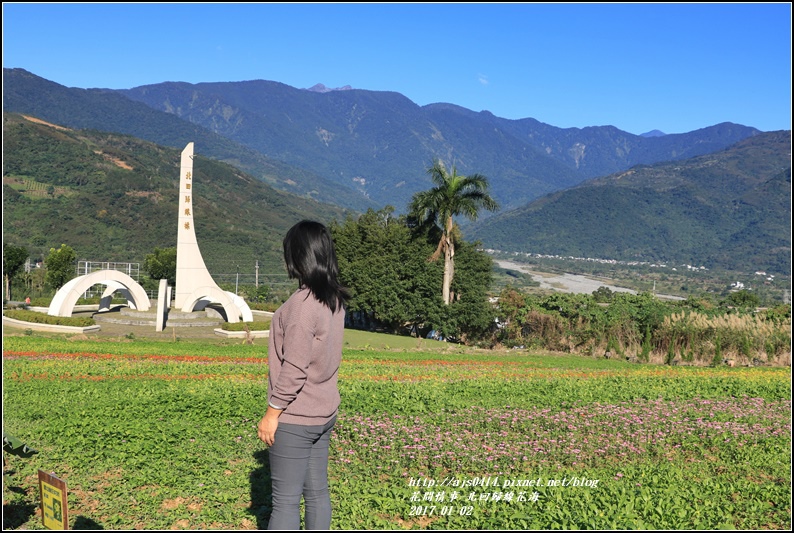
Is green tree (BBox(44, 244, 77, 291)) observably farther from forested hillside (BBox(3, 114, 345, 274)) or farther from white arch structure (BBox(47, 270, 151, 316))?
forested hillside (BBox(3, 114, 345, 274))

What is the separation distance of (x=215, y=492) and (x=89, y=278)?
72.0 ft

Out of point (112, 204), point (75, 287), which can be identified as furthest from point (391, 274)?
→ point (112, 204)

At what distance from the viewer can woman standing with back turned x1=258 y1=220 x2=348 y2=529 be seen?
14.4 feet

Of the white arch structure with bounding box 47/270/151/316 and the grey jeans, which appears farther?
the white arch structure with bounding box 47/270/151/316

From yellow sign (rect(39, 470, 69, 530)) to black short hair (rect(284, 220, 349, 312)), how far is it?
1869 millimetres

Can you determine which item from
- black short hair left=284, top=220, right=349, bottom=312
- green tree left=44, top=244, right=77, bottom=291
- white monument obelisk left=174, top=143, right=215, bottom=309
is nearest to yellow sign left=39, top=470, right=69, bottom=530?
black short hair left=284, top=220, right=349, bottom=312

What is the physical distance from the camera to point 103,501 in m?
6.16

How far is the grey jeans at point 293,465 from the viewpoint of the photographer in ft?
14.6

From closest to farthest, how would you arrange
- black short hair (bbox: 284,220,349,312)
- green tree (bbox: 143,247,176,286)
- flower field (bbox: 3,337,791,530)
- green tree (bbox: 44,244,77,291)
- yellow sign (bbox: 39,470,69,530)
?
yellow sign (bbox: 39,470,69,530) < black short hair (bbox: 284,220,349,312) < flower field (bbox: 3,337,791,530) < green tree (bbox: 44,244,77,291) < green tree (bbox: 143,247,176,286)

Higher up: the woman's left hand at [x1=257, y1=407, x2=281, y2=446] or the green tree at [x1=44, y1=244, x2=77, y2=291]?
the green tree at [x1=44, y1=244, x2=77, y2=291]

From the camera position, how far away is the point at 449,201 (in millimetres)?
33688

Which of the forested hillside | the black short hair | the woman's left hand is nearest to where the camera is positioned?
the woman's left hand

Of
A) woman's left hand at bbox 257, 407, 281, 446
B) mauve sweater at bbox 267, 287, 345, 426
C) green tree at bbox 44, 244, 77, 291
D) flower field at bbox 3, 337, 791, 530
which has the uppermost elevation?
green tree at bbox 44, 244, 77, 291

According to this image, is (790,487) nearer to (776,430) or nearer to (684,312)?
(776,430)
